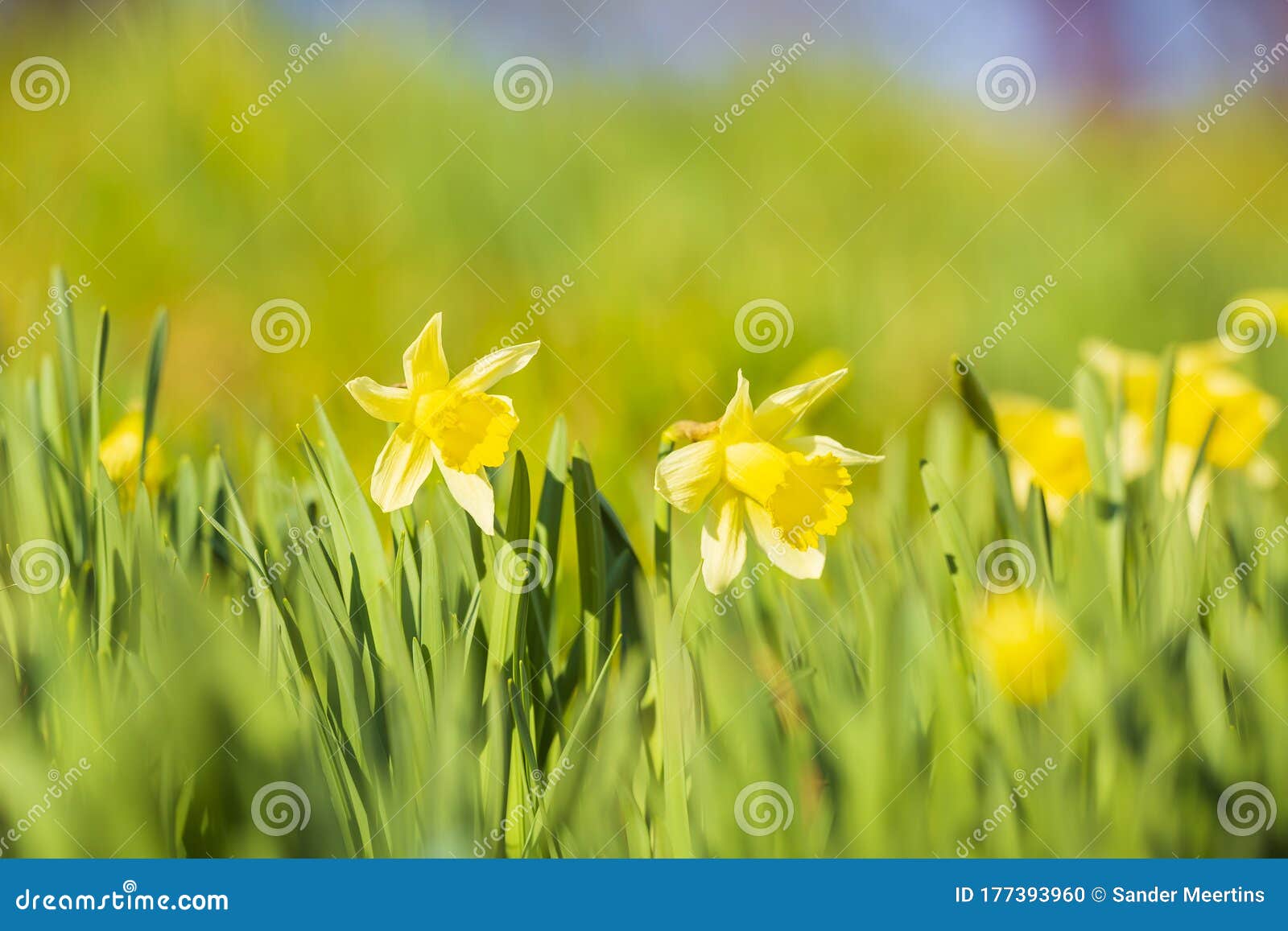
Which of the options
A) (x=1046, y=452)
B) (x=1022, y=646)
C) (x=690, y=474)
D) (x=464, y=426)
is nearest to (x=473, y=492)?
(x=464, y=426)

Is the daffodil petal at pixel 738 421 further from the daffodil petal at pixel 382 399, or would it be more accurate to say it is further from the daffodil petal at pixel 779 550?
the daffodil petal at pixel 382 399

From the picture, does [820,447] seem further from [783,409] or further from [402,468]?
[402,468]

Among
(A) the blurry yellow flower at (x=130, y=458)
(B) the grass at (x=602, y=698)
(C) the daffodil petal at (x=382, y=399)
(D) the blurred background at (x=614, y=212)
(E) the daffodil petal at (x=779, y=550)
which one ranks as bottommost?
(B) the grass at (x=602, y=698)

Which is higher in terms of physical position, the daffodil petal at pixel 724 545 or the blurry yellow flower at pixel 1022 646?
the daffodil petal at pixel 724 545

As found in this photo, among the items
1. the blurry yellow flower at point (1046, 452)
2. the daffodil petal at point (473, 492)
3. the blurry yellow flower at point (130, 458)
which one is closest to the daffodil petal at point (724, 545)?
the daffodil petal at point (473, 492)

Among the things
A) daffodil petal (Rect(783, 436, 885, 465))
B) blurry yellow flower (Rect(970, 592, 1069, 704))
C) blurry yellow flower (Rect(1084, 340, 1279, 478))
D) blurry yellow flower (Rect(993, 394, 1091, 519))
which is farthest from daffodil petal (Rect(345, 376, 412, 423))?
blurry yellow flower (Rect(1084, 340, 1279, 478))
